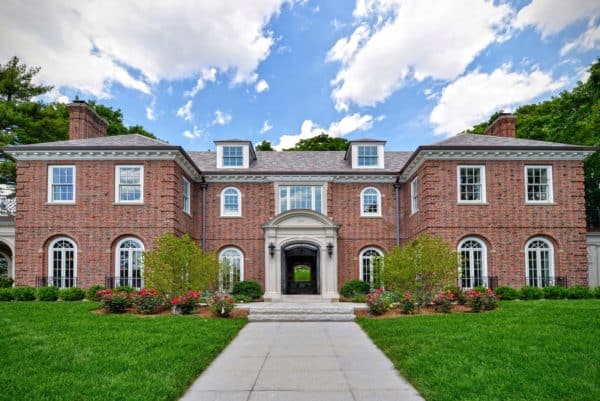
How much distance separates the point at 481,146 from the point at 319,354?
12602mm

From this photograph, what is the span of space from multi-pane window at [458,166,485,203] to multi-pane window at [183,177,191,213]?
39.4ft

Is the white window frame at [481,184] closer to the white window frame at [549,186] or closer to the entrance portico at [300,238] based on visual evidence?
the white window frame at [549,186]

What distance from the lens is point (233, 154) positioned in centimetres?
2256

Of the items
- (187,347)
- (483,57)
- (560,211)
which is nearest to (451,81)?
(483,57)

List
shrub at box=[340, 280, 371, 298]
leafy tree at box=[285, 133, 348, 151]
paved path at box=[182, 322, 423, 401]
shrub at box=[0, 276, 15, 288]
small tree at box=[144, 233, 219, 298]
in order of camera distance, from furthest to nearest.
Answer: leafy tree at box=[285, 133, 348, 151], shrub at box=[340, 280, 371, 298], shrub at box=[0, 276, 15, 288], small tree at box=[144, 233, 219, 298], paved path at box=[182, 322, 423, 401]

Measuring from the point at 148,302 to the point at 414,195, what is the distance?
12.3 m

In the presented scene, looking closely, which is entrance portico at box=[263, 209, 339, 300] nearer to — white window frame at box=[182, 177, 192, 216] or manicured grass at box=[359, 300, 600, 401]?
white window frame at box=[182, 177, 192, 216]

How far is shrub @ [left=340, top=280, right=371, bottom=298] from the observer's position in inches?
783

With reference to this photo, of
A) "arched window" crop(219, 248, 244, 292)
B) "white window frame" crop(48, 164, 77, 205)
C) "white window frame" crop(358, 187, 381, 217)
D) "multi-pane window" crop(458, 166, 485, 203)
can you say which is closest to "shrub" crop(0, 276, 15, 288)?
"white window frame" crop(48, 164, 77, 205)

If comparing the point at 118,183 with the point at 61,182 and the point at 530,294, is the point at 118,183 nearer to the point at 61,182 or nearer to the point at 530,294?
the point at 61,182

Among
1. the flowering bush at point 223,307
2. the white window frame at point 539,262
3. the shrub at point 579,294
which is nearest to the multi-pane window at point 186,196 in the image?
the flowering bush at point 223,307

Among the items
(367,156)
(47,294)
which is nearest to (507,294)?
(367,156)

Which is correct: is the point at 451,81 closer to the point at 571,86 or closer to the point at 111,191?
the point at 571,86

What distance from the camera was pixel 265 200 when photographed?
852 inches
